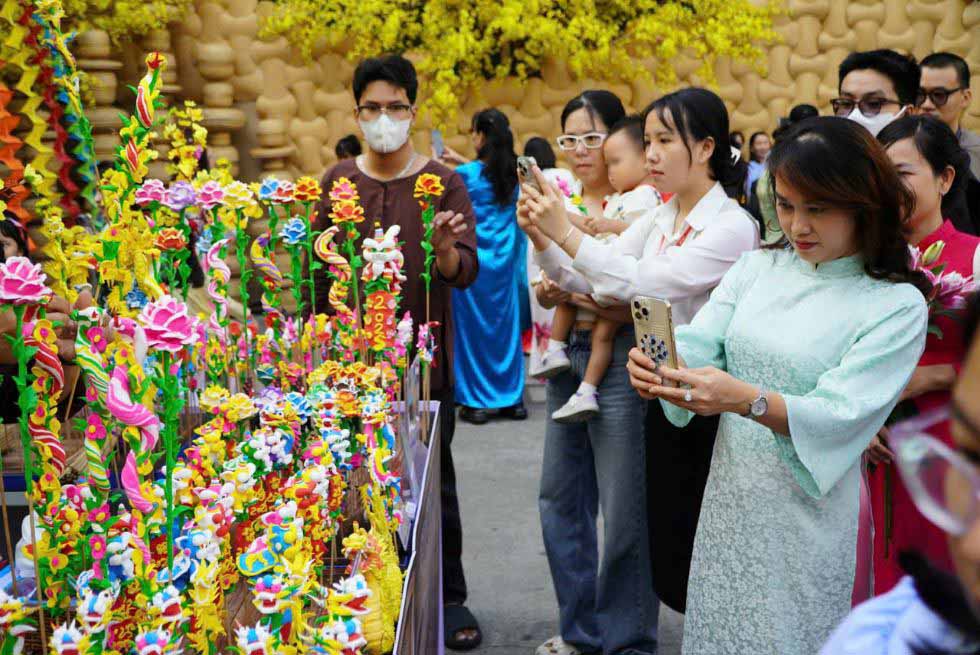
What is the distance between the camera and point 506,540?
12.8ft

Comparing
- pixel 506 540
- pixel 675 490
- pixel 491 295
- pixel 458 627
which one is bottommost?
pixel 506 540

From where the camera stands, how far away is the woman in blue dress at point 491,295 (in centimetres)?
499

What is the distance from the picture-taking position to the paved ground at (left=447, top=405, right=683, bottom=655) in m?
3.15

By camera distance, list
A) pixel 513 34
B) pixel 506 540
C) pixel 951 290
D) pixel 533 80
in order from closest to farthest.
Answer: pixel 951 290 → pixel 506 540 → pixel 513 34 → pixel 533 80

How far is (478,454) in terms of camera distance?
194 inches

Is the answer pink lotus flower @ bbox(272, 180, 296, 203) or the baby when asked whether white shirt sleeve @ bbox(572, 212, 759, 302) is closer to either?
the baby

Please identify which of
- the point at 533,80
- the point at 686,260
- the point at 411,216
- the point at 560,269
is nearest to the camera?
the point at 686,260

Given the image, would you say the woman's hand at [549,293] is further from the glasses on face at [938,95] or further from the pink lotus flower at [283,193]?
the glasses on face at [938,95]

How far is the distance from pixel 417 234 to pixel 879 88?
1.35m

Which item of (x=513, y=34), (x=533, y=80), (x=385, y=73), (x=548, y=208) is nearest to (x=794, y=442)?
(x=548, y=208)

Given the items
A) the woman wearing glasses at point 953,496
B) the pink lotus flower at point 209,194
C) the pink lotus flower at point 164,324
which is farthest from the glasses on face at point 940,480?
the pink lotus flower at point 209,194

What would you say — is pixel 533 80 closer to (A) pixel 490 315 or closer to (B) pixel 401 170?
(A) pixel 490 315

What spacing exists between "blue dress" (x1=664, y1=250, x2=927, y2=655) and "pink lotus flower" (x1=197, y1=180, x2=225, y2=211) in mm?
992

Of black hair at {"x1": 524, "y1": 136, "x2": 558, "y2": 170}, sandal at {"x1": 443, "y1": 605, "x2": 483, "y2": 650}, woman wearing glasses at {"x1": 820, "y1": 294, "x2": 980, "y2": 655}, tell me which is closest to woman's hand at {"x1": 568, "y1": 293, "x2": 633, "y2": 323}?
sandal at {"x1": 443, "y1": 605, "x2": 483, "y2": 650}
